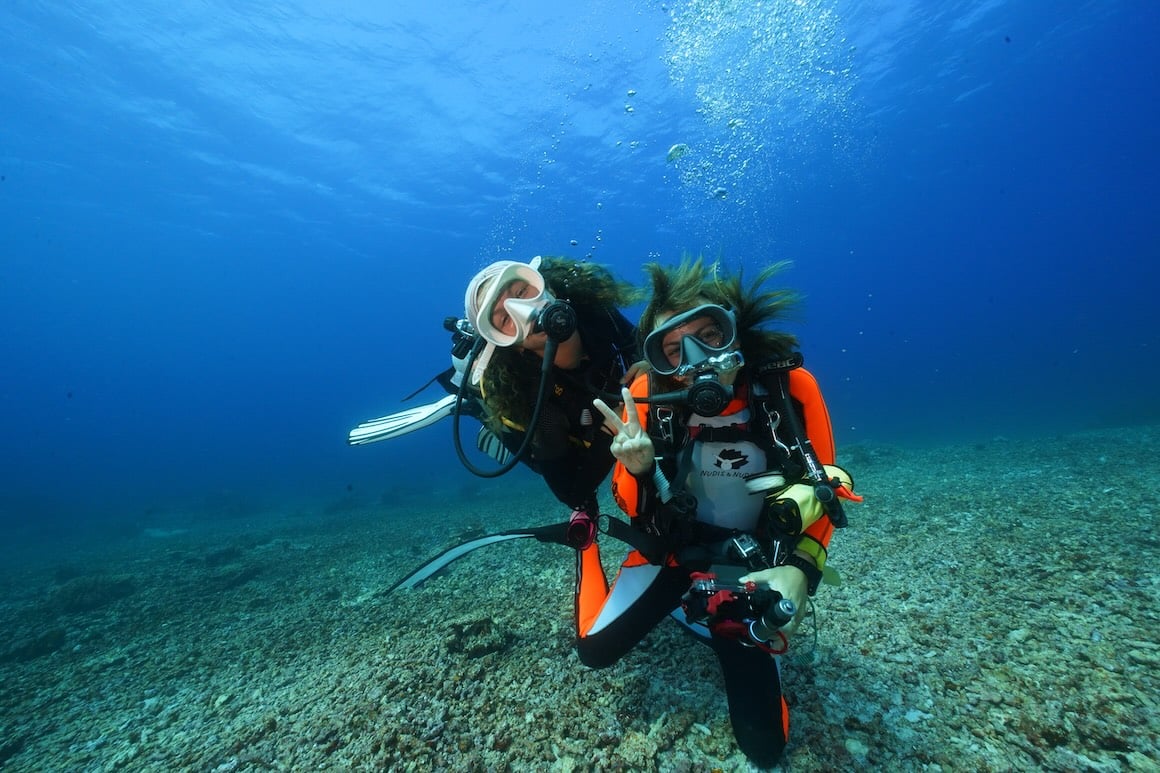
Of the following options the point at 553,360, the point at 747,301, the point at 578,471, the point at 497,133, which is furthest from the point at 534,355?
the point at 497,133

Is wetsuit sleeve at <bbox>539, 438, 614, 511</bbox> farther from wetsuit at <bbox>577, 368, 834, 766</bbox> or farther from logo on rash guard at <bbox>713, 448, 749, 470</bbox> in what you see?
logo on rash guard at <bbox>713, 448, 749, 470</bbox>

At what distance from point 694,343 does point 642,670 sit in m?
2.40


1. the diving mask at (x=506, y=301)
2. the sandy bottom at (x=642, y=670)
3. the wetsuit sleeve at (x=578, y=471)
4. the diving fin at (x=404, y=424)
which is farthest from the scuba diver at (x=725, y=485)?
the diving fin at (x=404, y=424)

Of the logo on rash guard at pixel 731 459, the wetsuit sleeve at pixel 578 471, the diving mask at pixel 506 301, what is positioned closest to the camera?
the logo on rash guard at pixel 731 459

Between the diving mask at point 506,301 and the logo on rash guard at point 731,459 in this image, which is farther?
the diving mask at point 506,301

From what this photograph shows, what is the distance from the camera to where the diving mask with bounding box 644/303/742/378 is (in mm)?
2543

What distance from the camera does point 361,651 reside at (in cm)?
412

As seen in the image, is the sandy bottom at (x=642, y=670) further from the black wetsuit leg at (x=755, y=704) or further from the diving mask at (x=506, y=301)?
the diving mask at (x=506, y=301)

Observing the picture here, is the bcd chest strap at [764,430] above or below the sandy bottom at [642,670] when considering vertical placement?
above

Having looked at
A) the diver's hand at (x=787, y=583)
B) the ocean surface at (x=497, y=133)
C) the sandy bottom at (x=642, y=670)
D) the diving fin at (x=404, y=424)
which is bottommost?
the sandy bottom at (x=642, y=670)

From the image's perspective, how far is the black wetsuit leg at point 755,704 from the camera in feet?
7.47

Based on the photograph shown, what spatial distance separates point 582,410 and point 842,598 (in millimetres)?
2899

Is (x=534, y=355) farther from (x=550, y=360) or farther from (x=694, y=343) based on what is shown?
(x=694, y=343)

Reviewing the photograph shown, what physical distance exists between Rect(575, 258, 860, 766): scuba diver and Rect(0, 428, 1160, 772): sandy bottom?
41cm
